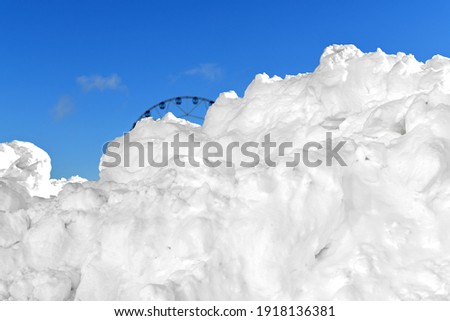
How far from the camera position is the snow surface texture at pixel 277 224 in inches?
202

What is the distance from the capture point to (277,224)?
17.2 ft

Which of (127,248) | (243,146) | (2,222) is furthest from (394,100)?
(2,222)

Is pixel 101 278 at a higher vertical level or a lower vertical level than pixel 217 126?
lower

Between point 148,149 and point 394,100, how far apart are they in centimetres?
384

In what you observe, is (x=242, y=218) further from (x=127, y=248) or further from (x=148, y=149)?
(x=148, y=149)

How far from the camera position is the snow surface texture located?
5.12 m
